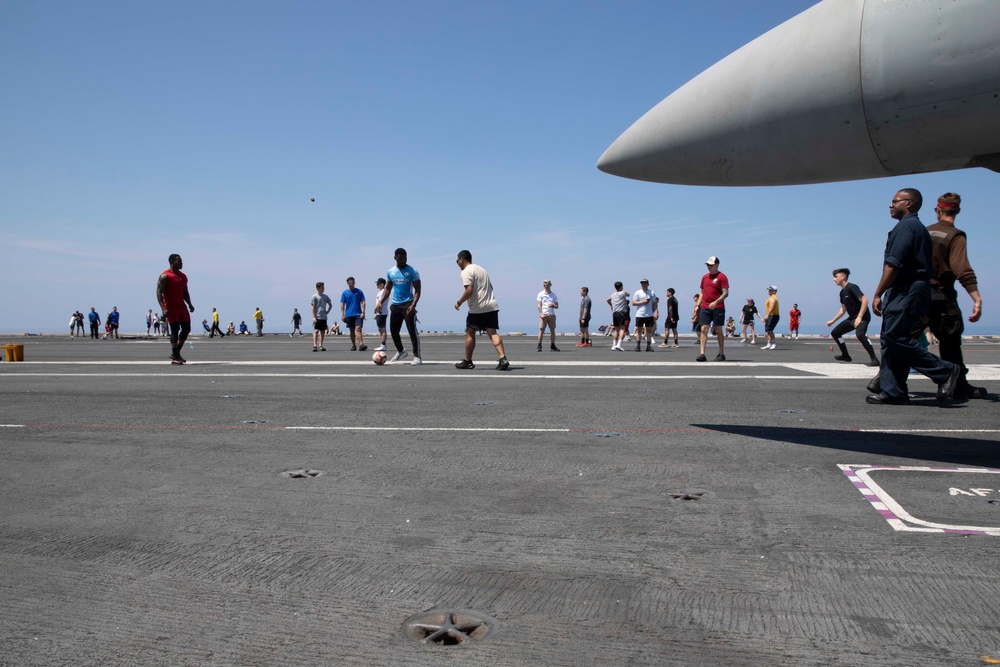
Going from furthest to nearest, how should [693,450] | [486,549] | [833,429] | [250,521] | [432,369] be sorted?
[432,369], [833,429], [693,450], [250,521], [486,549]

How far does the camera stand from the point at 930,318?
6.55 metres

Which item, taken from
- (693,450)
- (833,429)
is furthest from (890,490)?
(833,429)

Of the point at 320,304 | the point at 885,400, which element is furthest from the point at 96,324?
the point at 885,400

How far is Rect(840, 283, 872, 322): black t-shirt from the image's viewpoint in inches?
439

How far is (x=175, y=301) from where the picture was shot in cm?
1168

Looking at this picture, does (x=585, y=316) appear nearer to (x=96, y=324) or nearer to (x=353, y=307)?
(x=353, y=307)

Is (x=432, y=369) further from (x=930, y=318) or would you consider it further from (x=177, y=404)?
(x=930, y=318)

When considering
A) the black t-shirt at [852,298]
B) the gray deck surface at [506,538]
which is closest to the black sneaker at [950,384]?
the gray deck surface at [506,538]

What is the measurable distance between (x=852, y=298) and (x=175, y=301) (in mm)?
10665

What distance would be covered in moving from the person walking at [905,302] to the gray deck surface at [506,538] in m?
0.69

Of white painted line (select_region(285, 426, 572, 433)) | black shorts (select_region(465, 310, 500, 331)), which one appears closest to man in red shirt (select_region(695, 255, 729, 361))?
black shorts (select_region(465, 310, 500, 331))

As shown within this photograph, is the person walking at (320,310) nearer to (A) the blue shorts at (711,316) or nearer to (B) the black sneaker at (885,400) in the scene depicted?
(A) the blue shorts at (711,316)

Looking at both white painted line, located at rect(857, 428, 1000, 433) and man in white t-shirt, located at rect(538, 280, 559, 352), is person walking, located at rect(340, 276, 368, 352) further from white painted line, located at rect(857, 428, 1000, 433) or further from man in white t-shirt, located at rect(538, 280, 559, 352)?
white painted line, located at rect(857, 428, 1000, 433)

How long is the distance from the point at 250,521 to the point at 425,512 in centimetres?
71
